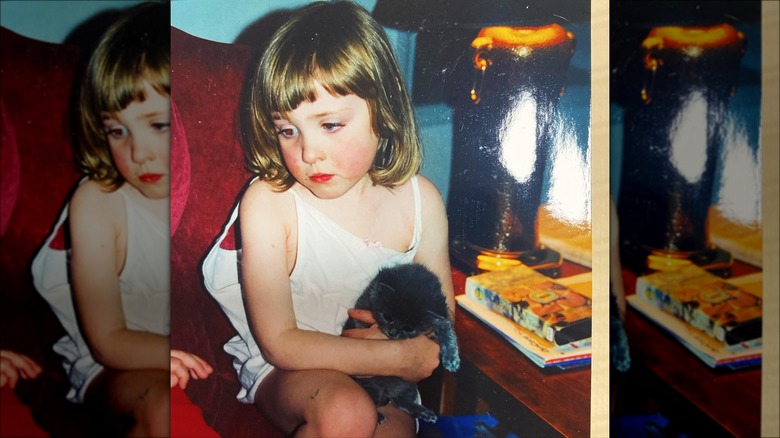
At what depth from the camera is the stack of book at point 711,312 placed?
5.96ft

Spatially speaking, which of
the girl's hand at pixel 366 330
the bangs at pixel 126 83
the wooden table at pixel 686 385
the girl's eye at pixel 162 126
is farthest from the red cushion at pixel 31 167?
the wooden table at pixel 686 385

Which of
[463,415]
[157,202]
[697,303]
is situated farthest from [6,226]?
[697,303]

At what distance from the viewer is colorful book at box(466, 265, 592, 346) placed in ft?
5.27

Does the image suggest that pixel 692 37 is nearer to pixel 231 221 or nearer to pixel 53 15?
pixel 231 221

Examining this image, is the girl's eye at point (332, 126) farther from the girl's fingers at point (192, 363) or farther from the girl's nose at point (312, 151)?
the girl's fingers at point (192, 363)

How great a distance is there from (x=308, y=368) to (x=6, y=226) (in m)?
0.93

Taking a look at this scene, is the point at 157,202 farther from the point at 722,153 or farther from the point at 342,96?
the point at 722,153

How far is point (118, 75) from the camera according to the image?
73.3 inches

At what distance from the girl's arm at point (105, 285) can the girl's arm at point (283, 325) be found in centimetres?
37

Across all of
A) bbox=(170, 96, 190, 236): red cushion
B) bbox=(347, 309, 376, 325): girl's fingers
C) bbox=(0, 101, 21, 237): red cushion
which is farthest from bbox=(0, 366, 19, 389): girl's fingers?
bbox=(347, 309, 376, 325): girl's fingers

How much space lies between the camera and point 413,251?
1659 mm

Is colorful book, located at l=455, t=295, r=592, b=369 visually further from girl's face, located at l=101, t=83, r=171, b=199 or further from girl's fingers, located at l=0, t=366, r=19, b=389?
girl's fingers, located at l=0, t=366, r=19, b=389

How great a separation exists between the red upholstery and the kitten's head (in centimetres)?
37

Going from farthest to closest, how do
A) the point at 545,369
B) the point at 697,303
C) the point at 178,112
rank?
the point at 697,303 < the point at 178,112 < the point at 545,369
